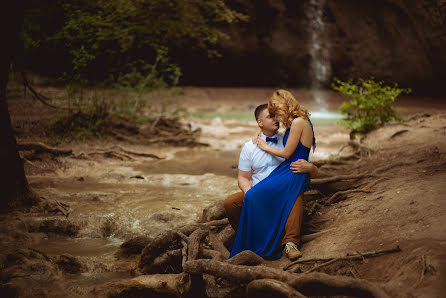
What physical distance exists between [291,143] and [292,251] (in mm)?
1045

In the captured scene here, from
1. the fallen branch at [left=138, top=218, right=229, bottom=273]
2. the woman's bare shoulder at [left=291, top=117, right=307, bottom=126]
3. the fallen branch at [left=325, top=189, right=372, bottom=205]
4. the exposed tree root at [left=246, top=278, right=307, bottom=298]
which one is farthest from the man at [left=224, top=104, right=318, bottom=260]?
the fallen branch at [left=325, top=189, right=372, bottom=205]

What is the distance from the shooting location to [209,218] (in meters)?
5.56

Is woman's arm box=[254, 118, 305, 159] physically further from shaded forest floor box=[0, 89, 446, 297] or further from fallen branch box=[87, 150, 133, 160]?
fallen branch box=[87, 150, 133, 160]

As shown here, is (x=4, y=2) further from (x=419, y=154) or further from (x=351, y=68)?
(x=351, y=68)

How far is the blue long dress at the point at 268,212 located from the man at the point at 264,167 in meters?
0.08

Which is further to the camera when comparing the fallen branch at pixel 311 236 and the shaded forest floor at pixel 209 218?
the fallen branch at pixel 311 236

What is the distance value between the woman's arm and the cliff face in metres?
18.7

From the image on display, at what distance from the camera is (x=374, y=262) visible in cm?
364

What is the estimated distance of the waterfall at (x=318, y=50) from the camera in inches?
993

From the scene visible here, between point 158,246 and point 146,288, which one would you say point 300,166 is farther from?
point 146,288

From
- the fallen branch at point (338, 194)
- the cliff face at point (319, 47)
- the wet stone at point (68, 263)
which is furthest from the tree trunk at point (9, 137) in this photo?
the cliff face at point (319, 47)

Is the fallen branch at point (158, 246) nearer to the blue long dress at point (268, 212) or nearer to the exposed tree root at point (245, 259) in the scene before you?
the blue long dress at point (268, 212)

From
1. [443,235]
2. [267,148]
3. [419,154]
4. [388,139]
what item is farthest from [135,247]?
[388,139]

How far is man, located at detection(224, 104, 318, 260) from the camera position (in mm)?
4352
